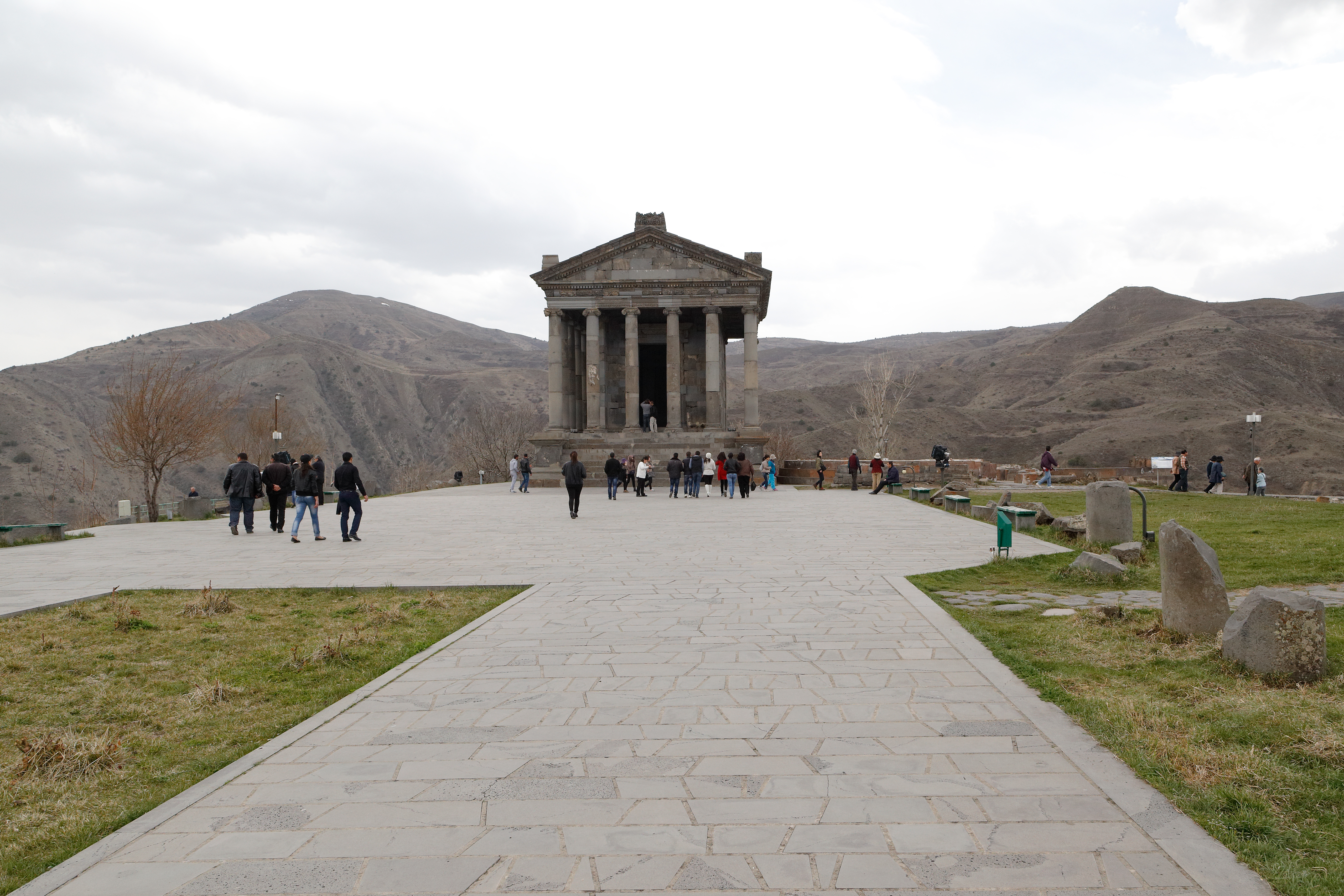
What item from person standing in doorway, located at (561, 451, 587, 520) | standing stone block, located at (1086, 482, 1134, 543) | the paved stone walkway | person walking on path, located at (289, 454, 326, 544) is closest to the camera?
the paved stone walkway

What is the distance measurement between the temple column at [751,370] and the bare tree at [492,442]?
21099 millimetres

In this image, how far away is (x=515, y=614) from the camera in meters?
8.32

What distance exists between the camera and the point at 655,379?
41875mm

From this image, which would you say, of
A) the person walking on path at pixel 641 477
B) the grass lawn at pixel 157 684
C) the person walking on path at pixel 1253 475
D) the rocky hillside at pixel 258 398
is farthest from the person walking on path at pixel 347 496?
the rocky hillside at pixel 258 398

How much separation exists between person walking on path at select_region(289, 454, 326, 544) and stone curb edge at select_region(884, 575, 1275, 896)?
12985 mm

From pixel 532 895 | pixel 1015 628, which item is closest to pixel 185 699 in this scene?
pixel 532 895

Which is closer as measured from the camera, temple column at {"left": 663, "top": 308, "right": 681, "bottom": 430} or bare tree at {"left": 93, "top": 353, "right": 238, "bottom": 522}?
bare tree at {"left": 93, "top": 353, "right": 238, "bottom": 522}

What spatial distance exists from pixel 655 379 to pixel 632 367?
20.1ft

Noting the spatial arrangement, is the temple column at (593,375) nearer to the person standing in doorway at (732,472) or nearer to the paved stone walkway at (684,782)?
the person standing in doorway at (732,472)

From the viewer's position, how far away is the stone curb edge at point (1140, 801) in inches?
121

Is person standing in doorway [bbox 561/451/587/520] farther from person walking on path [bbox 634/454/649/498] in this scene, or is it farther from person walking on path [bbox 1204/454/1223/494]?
person walking on path [bbox 1204/454/1223/494]

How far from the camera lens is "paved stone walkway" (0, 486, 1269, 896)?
319 cm

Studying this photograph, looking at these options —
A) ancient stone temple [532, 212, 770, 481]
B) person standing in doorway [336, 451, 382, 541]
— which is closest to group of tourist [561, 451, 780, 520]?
ancient stone temple [532, 212, 770, 481]

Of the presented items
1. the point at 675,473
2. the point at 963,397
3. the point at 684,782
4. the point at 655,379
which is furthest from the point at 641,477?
the point at 963,397
